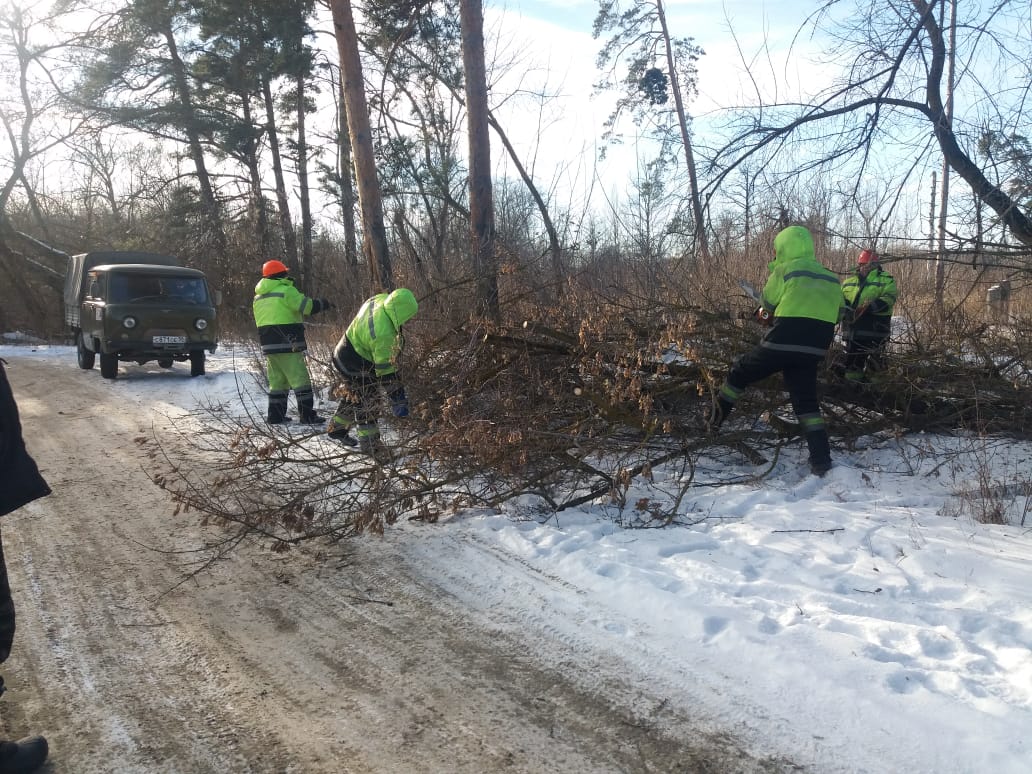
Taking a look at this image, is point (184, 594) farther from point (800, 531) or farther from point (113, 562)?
point (800, 531)

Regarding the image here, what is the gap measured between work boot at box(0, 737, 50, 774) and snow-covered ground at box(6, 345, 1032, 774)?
1912 mm

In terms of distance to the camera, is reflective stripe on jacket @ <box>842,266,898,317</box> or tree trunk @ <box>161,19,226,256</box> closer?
reflective stripe on jacket @ <box>842,266,898,317</box>

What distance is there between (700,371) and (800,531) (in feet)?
5.67

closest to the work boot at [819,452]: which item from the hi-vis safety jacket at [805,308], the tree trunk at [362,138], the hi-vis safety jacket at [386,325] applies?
the hi-vis safety jacket at [805,308]

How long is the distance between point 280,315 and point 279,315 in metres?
0.01

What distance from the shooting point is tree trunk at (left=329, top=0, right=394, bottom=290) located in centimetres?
1034

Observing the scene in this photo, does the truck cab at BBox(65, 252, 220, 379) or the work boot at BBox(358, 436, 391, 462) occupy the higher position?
the truck cab at BBox(65, 252, 220, 379)

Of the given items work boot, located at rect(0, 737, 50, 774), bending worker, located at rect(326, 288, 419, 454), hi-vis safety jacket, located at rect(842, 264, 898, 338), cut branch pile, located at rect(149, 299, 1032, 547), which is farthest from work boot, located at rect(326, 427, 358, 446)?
hi-vis safety jacket, located at rect(842, 264, 898, 338)

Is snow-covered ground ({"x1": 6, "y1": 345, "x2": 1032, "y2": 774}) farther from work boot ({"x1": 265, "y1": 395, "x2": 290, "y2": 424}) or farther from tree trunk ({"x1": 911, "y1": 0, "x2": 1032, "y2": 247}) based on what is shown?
work boot ({"x1": 265, "y1": 395, "x2": 290, "y2": 424})

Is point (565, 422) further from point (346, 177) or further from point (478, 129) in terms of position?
point (346, 177)

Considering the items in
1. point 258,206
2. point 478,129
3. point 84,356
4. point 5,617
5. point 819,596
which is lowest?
point 819,596

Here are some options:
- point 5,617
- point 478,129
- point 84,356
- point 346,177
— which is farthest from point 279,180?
point 5,617

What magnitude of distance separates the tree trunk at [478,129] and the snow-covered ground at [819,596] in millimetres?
4432

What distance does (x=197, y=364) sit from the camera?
11781mm
